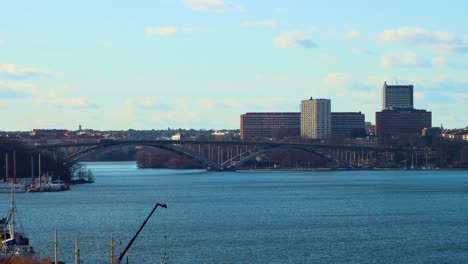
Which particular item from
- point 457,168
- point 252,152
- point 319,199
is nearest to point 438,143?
point 457,168

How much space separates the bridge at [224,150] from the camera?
124 m

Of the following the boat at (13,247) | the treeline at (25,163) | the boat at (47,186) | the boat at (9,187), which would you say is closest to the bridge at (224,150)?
the treeline at (25,163)

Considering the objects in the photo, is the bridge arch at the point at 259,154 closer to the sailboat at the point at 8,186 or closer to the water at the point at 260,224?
the sailboat at the point at 8,186

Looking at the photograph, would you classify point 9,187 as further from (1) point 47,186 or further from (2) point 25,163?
(2) point 25,163

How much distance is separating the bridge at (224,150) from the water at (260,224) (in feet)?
112

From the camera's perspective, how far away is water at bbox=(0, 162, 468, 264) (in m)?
43.7

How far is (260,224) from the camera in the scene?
184 ft

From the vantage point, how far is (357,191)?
86.9 metres

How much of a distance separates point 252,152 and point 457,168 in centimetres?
Answer: 2669

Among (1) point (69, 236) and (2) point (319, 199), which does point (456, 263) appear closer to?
(1) point (69, 236)

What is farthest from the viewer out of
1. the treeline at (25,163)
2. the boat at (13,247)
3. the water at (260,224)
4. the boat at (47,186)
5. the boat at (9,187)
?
the treeline at (25,163)

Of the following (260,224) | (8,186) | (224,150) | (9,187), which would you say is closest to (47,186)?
(8,186)

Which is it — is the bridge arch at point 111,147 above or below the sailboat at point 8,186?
above

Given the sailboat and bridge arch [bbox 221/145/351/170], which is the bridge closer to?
bridge arch [bbox 221/145/351/170]
